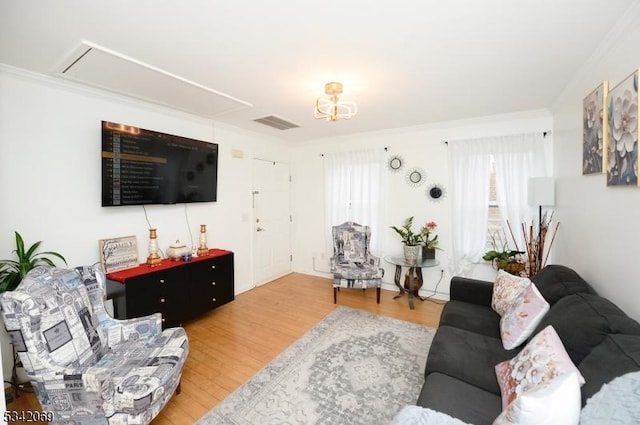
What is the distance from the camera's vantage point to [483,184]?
358 cm

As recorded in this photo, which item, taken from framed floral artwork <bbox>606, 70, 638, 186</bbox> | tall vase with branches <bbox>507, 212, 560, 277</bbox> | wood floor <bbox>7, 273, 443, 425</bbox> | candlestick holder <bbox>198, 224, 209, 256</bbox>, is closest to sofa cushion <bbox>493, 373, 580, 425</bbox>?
framed floral artwork <bbox>606, 70, 638, 186</bbox>

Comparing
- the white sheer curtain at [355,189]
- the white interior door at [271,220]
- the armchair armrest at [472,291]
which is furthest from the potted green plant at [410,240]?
the white interior door at [271,220]

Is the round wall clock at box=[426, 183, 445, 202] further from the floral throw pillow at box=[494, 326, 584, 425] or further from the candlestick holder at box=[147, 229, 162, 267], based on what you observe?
the candlestick holder at box=[147, 229, 162, 267]

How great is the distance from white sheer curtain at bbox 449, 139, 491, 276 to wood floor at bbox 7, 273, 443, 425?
31.0 inches

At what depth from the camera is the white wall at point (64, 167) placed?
6.97 feet

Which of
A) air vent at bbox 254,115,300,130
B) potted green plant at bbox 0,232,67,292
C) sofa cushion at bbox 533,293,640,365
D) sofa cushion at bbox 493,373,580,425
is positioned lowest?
sofa cushion at bbox 493,373,580,425

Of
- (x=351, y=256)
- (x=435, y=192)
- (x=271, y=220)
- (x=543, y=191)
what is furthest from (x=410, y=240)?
(x=271, y=220)

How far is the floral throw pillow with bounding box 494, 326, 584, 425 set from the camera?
2.99ft

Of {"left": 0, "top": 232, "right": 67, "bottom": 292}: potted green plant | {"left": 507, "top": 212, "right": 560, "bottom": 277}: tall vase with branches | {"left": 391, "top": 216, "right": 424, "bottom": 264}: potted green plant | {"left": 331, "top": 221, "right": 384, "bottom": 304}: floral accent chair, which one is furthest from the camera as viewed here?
{"left": 331, "top": 221, "right": 384, "bottom": 304}: floral accent chair

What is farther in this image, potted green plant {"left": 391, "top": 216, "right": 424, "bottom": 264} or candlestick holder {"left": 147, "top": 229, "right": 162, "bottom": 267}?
potted green plant {"left": 391, "top": 216, "right": 424, "bottom": 264}

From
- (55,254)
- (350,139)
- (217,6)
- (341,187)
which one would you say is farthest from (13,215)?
(350,139)

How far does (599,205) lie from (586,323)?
1098mm

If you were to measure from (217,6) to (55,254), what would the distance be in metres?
2.27

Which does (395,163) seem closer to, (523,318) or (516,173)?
(516,173)
